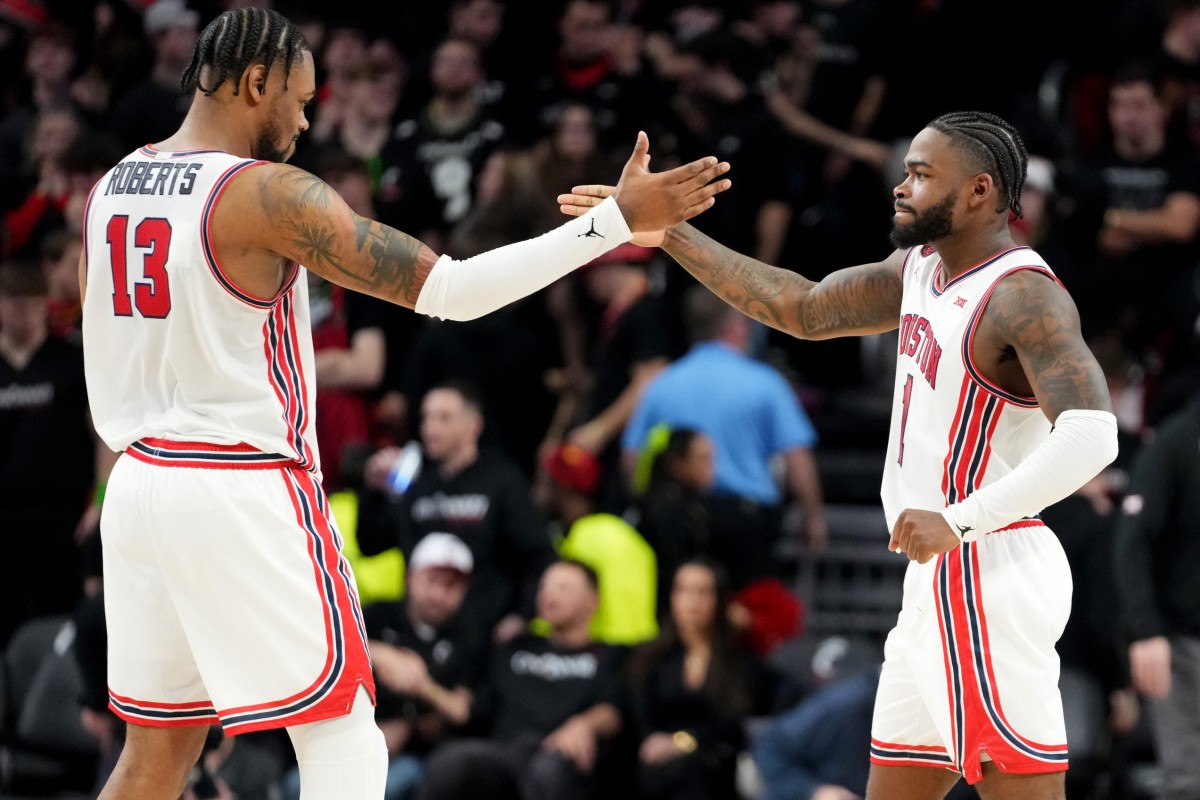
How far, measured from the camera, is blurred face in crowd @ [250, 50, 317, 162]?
16.1 feet

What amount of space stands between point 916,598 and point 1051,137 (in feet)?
22.9

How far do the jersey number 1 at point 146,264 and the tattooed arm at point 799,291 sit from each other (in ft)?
5.36

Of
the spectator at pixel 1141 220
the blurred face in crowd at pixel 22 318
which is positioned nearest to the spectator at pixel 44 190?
the blurred face in crowd at pixel 22 318

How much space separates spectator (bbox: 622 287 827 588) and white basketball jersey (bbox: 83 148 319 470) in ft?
15.6

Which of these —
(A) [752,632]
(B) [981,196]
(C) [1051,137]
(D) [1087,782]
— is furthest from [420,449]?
(B) [981,196]

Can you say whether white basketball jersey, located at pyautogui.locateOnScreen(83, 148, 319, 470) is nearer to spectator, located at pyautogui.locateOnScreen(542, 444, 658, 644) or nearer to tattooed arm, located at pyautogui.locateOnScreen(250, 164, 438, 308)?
tattooed arm, located at pyautogui.locateOnScreen(250, 164, 438, 308)

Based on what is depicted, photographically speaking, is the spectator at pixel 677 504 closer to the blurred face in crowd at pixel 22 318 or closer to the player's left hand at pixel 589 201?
the blurred face in crowd at pixel 22 318

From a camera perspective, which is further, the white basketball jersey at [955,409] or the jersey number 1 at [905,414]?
the jersey number 1 at [905,414]

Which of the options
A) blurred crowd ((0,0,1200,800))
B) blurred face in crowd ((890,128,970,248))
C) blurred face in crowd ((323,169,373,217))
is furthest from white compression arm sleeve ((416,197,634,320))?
blurred face in crowd ((323,169,373,217))

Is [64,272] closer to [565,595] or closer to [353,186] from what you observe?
[353,186]

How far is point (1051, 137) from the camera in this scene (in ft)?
37.6

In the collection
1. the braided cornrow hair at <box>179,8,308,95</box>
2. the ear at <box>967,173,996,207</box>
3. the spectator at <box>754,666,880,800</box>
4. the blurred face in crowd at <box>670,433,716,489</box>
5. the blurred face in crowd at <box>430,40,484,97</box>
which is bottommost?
the spectator at <box>754,666,880,800</box>

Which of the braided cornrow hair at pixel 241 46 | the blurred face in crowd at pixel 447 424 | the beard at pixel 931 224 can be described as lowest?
the blurred face in crowd at pixel 447 424

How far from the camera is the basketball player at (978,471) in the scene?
474 centimetres
